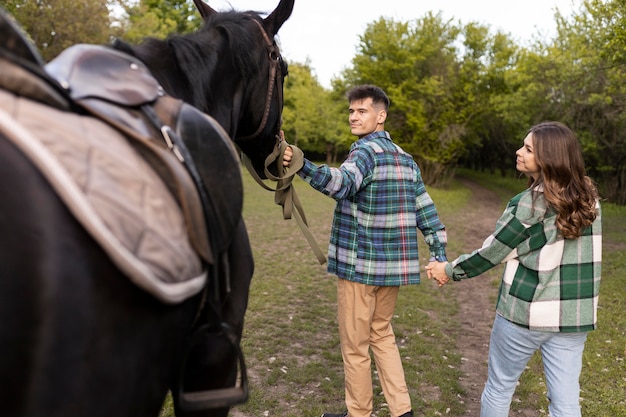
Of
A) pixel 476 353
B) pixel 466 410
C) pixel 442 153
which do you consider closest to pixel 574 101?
pixel 442 153

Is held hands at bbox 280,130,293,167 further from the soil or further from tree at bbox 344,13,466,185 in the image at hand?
tree at bbox 344,13,466,185

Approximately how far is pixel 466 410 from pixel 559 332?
4.94ft

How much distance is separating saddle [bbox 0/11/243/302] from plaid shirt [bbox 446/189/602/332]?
6.19 ft

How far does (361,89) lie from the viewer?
3.39 m

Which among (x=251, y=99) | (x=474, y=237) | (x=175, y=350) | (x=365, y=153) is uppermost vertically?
(x=251, y=99)

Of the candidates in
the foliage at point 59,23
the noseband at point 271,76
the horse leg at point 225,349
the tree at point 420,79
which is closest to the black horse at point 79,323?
the horse leg at point 225,349

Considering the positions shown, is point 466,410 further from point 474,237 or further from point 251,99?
point 474,237

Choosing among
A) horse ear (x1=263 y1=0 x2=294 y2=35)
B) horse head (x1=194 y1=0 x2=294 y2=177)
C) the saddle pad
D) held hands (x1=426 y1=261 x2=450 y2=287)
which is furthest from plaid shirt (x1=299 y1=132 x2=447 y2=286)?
the saddle pad

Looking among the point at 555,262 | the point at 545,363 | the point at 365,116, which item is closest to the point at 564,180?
the point at 555,262

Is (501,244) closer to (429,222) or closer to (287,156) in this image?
(429,222)

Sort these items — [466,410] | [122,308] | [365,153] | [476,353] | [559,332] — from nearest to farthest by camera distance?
1. [122,308]
2. [559,332]
3. [365,153]
4. [466,410]
5. [476,353]

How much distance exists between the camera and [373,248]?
3223 millimetres

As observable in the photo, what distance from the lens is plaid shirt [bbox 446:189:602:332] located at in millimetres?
2641

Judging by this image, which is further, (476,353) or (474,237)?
(474,237)
